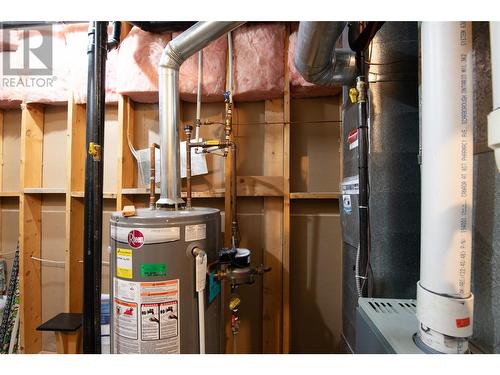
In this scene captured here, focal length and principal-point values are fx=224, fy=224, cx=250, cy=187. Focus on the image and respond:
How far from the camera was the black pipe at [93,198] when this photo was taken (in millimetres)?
1166

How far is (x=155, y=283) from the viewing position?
833 millimetres

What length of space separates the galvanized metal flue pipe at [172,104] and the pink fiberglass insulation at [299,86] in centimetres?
61

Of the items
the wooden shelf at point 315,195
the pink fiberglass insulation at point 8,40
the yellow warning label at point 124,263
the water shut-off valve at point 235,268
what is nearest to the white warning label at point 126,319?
the yellow warning label at point 124,263

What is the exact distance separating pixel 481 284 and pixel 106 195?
6.35 ft

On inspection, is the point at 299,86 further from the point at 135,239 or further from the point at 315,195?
the point at 135,239

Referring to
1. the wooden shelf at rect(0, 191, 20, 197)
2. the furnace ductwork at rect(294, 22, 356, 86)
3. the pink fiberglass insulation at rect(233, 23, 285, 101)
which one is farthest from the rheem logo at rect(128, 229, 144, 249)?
the wooden shelf at rect(0, 191, 20, 197)

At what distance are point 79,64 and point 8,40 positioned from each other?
1.81 ft

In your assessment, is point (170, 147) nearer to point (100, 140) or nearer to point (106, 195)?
point (100, 140)

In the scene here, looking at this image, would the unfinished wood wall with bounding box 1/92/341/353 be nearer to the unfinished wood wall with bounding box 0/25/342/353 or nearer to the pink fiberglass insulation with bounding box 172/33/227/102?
the unfinished wood wall with bounding box 0/25/342/353

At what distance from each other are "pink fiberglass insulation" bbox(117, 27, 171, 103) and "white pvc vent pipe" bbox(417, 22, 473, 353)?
58.4 inches

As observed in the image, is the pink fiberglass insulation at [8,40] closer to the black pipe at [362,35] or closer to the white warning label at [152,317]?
the white warning label at [152,317]

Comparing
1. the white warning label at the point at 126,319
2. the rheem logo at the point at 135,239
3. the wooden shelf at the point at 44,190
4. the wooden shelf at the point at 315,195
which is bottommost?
the white warning label at the point at 126,319
